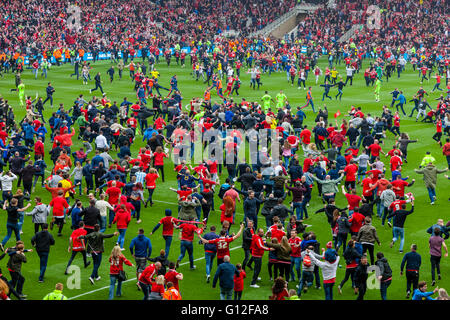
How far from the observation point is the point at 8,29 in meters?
61.9

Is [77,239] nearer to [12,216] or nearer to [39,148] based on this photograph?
[12,216]

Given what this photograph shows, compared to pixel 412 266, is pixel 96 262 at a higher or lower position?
higher

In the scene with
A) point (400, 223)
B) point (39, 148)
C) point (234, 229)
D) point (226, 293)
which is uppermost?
point (39, 148)

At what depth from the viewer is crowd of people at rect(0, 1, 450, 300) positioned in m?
17.2

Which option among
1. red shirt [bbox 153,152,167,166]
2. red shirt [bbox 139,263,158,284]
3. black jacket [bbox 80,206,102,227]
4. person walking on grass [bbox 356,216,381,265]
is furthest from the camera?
red shirt [bbox 153,152,167,166]

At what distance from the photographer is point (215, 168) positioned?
25.2m

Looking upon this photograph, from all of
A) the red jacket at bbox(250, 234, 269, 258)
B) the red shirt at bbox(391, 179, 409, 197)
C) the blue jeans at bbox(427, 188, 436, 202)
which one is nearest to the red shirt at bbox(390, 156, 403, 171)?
the blue jeans at bbox(427, 188, 436, 202)

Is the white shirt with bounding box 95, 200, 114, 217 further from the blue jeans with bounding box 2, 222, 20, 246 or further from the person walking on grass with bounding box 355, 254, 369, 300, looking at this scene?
the person walking on grass with bounding box 355, 254, 369, 300

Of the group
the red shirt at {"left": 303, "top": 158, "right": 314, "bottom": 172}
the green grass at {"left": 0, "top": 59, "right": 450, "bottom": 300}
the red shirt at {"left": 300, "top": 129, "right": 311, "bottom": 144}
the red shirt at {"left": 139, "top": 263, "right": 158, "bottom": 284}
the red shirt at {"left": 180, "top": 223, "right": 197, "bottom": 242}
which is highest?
the red shirt at {"left": 300, "top": 129, "right": 311, "bottom": 144}

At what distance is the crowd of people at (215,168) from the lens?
677 inches

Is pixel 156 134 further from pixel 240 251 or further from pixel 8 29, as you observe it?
pixel 8 29

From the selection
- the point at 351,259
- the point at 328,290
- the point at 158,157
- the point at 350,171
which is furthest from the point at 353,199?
the point at 158,157

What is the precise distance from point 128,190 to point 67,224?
7.17 feet

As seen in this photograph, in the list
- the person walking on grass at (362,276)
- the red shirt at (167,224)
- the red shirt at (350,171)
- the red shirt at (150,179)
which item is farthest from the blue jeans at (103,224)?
the red shirt at (350,171)
